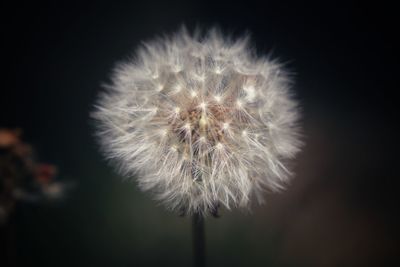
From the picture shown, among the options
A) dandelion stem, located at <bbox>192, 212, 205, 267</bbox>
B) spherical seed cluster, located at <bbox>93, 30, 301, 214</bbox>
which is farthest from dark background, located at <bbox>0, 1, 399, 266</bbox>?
spherical seed cluster, located at <bbox>93, 30, 301, 214</bbox>

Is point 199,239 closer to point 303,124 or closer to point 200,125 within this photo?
point 200,125

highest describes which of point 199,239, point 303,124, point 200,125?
point 303,124

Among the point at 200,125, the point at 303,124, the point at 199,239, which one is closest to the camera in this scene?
the point at 200,125

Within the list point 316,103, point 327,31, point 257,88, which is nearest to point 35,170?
point 257,88

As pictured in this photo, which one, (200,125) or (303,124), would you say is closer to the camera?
(200,125)

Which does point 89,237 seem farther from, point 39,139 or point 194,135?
point 194,135

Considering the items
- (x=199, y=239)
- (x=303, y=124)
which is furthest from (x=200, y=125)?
(x=303, y=124)

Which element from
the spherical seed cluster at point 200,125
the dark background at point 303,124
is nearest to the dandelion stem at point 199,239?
the spherical seed cluster at point 200,125
